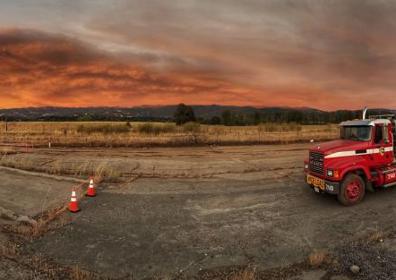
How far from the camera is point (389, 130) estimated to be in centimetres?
1220

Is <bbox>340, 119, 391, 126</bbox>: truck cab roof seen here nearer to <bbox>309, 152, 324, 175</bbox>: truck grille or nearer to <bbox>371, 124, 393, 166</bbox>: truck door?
<bbox>371, 124, 393, 166</bbox>: truck door

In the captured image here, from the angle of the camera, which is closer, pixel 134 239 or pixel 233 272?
pixel 233 272

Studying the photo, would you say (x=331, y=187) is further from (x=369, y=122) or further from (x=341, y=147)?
(x=369, y=122)


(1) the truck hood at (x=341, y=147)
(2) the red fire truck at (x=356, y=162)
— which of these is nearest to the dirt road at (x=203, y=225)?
(2) the red fire truck at (x=356, y=162)

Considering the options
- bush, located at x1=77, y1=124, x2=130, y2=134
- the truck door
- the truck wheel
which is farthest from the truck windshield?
bush, located at x1=77, y1=124, x2=130, y2=134

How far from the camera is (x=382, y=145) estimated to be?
1195 centimetres

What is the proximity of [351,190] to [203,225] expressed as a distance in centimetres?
532

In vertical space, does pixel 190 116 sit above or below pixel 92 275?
above

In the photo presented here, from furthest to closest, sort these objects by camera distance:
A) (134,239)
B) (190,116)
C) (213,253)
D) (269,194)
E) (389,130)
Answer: (190,116)
(269,194)
(389,130)
(134,239)
(213,253)

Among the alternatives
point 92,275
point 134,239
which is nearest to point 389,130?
point 134,239

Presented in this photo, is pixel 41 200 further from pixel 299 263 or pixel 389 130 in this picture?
pixel 389 130

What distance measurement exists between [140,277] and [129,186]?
7.92 meters

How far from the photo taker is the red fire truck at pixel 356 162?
11180mm

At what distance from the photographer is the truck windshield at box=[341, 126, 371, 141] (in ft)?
38.9
